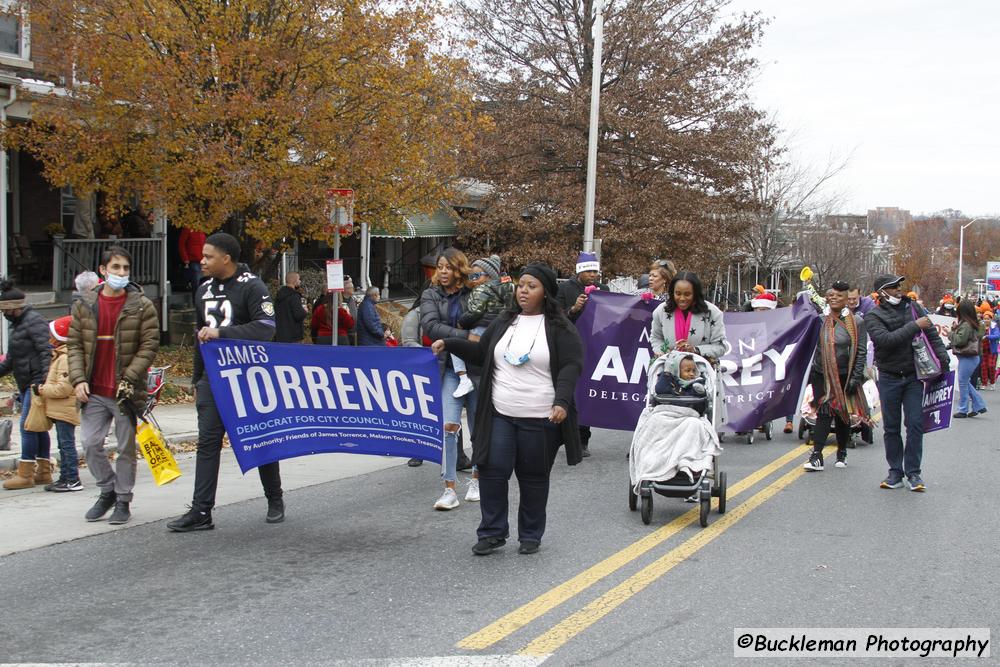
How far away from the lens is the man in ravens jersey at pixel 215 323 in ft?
22.8

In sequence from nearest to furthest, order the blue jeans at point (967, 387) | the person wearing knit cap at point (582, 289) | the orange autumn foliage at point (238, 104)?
1. the person wearing knit cap at point (582, 289)
2. the orange autumn foliage at point (238, 104)
3. the blue jeans at point (967, 387)

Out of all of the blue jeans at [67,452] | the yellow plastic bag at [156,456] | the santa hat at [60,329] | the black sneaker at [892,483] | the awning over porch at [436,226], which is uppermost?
the awning over porch at [436,226]

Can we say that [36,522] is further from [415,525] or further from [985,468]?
[985,468]

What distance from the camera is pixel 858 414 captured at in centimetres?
1020

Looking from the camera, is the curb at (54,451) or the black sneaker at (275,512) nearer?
the black sneaker at (275,512)

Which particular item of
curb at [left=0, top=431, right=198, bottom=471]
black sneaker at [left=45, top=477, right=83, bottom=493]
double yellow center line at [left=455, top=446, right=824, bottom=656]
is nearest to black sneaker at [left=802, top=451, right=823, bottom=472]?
double yellow center line at [left=455, top=446, right=824, bottom=656]

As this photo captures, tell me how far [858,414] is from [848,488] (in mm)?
1283

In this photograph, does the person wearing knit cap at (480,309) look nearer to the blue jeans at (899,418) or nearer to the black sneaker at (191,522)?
the black sneaker at (191,522)

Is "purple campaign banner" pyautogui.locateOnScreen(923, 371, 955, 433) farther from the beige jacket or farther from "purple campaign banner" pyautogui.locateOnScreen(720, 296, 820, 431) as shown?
the beige jacket

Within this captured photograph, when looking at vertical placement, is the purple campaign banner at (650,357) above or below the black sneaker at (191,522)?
above

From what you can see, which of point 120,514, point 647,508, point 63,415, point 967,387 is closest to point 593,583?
point 647,508

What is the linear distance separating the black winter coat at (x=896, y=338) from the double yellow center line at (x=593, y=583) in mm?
1647

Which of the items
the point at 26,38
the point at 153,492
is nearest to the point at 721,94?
the point at 26,38

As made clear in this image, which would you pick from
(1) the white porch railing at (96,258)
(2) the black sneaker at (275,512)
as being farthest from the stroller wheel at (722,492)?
(1) the white porch railing at (96,258)
